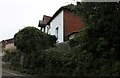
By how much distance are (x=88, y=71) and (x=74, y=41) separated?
192 inches

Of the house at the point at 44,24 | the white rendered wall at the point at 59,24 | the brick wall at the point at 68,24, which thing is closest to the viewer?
the brick wall at the point at 68,24

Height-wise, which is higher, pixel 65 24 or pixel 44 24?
pixel 44 24

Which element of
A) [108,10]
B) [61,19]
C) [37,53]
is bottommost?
[37,53]

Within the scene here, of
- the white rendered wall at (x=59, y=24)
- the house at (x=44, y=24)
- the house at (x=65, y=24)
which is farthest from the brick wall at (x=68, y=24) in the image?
the house at (x=44, y=24)

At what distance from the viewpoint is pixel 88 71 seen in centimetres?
1650

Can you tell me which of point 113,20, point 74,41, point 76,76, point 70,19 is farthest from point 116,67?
point 70,19

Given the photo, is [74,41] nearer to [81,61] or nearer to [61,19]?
[81,61]

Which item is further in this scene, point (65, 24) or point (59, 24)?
point (59, 24)

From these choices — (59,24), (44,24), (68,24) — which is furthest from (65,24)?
(44,24)

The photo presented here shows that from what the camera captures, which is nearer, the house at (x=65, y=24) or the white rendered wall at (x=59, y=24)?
the house at (x=65, y=24)

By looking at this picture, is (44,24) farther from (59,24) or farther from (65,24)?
(65,24)

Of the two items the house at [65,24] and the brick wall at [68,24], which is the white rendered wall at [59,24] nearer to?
the house at [65,24]

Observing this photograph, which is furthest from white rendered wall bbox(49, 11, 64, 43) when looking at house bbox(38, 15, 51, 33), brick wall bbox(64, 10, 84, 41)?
house bbox(38, 15, 51, 33)

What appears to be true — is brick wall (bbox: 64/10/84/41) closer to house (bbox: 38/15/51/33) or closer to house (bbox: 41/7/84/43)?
house (bbox: 41/7/84/43)
